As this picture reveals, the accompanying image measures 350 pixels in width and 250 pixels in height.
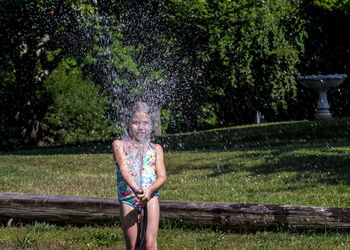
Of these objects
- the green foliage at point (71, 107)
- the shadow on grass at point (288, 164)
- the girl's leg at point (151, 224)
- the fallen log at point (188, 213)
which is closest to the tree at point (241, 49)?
the green foliage at point (71, 107)

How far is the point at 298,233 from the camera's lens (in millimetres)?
5168

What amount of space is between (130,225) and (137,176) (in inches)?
16.2

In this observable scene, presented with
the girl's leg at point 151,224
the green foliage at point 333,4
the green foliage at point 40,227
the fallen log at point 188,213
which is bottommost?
the green foliage at point 40,227

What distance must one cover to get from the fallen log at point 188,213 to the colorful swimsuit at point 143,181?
130 cm

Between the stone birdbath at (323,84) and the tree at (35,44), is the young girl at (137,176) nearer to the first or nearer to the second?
the tree at (35,44)

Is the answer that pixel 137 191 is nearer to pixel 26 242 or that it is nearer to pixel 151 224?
pixel 151 224

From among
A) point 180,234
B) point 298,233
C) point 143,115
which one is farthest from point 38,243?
point 298,233

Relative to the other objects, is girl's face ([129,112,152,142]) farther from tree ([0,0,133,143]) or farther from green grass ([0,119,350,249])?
tree ([0,0,133,143])

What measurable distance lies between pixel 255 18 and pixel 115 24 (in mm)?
4825

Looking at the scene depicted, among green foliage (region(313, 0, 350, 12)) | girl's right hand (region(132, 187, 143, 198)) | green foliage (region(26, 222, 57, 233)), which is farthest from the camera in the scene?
green foliage (region(313, 0, 350, 12))

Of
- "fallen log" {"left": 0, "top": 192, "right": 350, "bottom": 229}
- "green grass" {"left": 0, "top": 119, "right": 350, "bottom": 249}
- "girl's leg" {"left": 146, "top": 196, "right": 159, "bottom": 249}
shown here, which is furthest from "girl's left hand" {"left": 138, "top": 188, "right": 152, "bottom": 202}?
"fallen log" {"left": 0, "top": 192, "right": 350, "bottom": 229}

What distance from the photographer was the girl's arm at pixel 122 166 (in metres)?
3.94

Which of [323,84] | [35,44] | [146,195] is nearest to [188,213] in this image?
[146,195]

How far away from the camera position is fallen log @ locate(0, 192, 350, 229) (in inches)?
201
